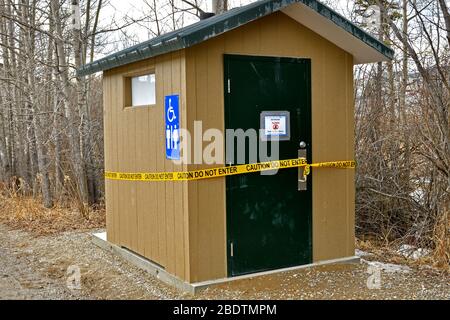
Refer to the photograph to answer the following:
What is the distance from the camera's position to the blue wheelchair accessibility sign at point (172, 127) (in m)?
5.41

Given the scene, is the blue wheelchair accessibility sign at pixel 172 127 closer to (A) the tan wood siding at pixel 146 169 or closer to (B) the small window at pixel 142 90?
(A) the tan wood siding at pixel 146 169

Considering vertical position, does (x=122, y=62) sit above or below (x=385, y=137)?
above

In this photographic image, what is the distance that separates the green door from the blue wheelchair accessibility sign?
51cm

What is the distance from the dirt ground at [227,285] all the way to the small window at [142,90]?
1956 millimetres

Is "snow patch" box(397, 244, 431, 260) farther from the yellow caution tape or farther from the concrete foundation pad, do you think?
the yellow caution tape

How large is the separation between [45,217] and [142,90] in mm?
4804

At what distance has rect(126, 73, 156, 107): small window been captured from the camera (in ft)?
20.2

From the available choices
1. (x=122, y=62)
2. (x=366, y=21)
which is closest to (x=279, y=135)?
(x=122, y=62)

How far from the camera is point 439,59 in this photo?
7164mm

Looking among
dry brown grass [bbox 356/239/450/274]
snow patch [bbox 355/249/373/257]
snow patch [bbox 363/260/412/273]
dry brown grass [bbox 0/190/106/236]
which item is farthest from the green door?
dry brown grass [bbox 0/190/106/236]

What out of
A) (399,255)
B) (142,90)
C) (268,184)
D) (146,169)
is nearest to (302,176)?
(268,184)

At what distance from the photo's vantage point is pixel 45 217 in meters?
10.2
